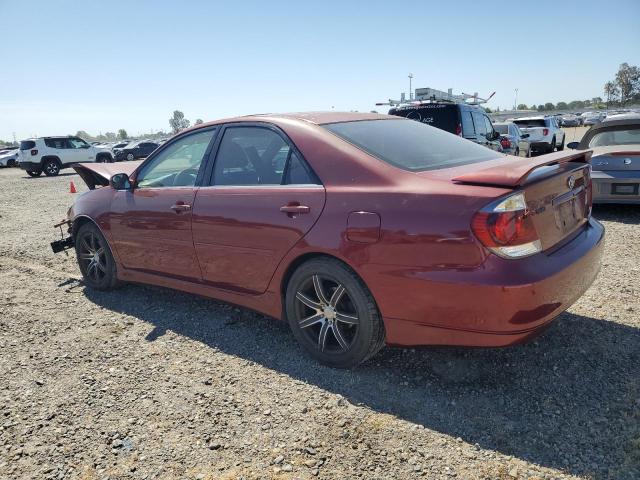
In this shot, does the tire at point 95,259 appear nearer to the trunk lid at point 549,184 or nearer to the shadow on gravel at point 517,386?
the shadow on gravel at point 517,386

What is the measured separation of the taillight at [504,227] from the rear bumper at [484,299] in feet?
0.18

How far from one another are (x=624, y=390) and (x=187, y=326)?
304cm

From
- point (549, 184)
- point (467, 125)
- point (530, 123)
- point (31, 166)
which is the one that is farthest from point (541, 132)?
point (31, 166)

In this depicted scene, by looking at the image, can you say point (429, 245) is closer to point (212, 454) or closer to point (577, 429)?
point (577, 429)

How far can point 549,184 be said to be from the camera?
2.68 m

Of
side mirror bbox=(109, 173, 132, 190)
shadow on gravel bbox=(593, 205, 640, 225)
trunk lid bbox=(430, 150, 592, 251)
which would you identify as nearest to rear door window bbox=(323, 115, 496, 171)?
trunk lid bbox=(430, 150, 592, 251)

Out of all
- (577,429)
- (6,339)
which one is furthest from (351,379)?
(6,339)

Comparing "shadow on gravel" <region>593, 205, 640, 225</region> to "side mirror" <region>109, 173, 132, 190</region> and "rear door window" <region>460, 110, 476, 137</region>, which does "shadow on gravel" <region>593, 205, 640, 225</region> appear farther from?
"side mirror" <region>109, 173, 132, 190</region>

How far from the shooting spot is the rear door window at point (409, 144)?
2995mm

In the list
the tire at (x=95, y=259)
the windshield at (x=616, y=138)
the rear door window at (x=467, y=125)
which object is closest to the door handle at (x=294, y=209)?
the tire at (x=95, y=259)

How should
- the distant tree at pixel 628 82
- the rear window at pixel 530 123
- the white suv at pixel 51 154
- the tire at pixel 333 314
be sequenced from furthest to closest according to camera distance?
the distant tree at pixel 628 82 < the white suv at pixel 51 154 < the rear window at pixel 530 123 < the tire at pixel 333 314

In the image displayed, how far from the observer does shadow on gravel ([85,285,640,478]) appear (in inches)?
91.0

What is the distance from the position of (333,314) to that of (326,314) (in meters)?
0.05

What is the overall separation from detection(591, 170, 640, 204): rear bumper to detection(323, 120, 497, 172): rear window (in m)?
4.38
